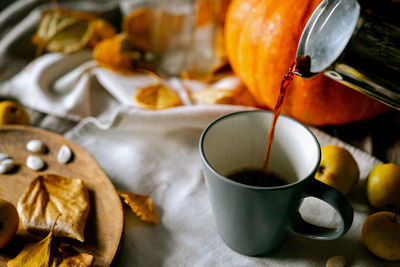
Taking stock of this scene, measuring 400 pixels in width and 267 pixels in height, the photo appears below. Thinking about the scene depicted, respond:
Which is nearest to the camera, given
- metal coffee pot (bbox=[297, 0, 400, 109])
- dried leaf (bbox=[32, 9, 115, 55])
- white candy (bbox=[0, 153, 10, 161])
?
metal coffee pot (bbox=[297, 0, 400, 109])

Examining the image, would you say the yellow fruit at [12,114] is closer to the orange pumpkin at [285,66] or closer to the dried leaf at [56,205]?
the dried leaf at [56,205]

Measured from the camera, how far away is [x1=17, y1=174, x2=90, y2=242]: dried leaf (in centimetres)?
50

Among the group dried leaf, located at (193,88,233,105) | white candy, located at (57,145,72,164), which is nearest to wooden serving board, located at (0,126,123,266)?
white candy, located at (57,145,72,164)

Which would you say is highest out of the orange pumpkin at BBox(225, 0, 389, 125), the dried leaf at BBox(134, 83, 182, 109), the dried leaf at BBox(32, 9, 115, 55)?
the orange pumpkin at BBox(225, 0, 389, 125)

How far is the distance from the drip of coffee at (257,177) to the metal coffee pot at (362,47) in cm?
17

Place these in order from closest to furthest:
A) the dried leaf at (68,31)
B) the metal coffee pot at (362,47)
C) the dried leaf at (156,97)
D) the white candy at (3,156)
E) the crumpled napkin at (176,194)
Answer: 1. the metal coffee pot at (362,47)
2. the crumpled napkin at (176,194)
3. the white candy at (3,156)
4. the dried leaf at (156,97)
5. the dried leaf at (68,31)

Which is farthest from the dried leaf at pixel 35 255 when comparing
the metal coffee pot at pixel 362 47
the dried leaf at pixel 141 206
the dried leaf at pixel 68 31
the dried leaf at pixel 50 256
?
the dried leaf at pixel 68 31

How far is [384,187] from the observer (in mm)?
548

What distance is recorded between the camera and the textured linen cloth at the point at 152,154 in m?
0.52

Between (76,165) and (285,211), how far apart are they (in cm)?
32

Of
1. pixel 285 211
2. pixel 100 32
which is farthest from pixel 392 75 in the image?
pixel 100 32

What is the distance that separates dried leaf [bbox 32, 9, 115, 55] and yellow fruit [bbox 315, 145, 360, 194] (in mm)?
562

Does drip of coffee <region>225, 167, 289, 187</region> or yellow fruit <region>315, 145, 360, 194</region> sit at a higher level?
yellow fruit <region>315, 145, 360, 194</region>

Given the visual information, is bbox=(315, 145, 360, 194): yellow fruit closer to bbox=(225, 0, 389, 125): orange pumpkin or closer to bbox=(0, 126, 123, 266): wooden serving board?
bbox=(225, 0, 389, 125): orange pumpkin
